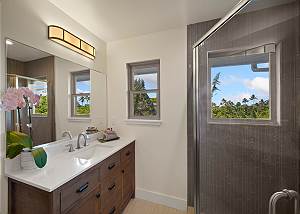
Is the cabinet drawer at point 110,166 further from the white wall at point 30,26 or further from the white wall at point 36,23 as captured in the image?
the white wall at point 36,23

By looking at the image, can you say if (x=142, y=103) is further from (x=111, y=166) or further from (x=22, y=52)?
(x=22, y=52)

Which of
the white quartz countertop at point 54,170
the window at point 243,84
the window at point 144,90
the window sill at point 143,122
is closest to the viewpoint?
the white quartz countertop at point 54,170

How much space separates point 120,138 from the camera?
2297 mm

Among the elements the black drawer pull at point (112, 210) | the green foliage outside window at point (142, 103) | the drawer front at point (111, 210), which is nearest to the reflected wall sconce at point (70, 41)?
the green foliage outside window at point (142, 103)

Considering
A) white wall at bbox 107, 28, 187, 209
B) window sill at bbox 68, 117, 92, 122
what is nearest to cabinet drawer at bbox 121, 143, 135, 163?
white wall at bbox 107, 28, 187, 209

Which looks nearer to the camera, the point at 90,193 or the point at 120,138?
the point at 90,193

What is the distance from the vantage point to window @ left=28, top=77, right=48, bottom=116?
1.37 m

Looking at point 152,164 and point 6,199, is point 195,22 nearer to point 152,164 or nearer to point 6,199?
point 152,164

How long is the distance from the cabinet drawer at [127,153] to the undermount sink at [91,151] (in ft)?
0.67

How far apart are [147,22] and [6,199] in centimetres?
221

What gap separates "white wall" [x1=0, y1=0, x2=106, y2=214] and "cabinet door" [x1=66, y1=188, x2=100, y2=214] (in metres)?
0.52

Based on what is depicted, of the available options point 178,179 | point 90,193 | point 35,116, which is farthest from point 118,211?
point 35,116

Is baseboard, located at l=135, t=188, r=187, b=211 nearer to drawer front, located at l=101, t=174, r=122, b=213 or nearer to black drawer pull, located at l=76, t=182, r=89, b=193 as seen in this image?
drawer front, located at l=101, t=174, r=122, b=213

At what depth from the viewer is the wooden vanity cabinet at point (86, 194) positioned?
39.6 inches
